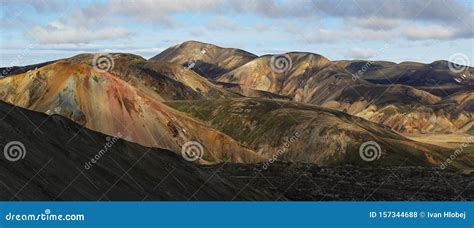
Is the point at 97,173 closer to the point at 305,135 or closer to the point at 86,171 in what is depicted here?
the point at 86,171

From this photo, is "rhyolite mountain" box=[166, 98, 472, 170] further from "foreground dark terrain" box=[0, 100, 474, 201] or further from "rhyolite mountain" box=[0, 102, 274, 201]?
"rhyolite mountain" box=[0, 102, 274, 201]

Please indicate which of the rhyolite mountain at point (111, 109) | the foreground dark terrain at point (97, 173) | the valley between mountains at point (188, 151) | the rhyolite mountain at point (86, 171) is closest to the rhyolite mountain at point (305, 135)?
the valley between mountains at point (188, 151)

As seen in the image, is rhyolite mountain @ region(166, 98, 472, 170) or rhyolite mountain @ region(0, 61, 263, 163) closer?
rhyolite mountain @ region(0, 61, 263, 163)

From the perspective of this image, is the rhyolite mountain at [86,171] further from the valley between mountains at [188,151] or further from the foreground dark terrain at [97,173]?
the valley between mountains at [188,151]

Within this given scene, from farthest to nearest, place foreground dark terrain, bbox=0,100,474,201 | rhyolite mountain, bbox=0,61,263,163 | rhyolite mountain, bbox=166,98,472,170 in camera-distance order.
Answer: rhyolite mountain, bbox=166,98,472,170 < rhyolite mountain, bbox=0,61,263,163 < foreground dark terrain, bbox=0,100,474,201

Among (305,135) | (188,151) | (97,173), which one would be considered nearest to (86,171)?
(97,173)

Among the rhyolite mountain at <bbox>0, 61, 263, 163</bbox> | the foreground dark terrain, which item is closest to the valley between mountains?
the foreground dark terrain

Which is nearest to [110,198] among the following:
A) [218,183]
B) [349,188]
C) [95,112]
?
[218,183]

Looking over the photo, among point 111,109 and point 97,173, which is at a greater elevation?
point 111,109

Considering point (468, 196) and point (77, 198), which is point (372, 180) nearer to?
point (468, 196)

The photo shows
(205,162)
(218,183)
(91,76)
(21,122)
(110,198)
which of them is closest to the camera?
(110,198)

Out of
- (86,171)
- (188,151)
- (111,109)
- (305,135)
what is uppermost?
(305,135)
